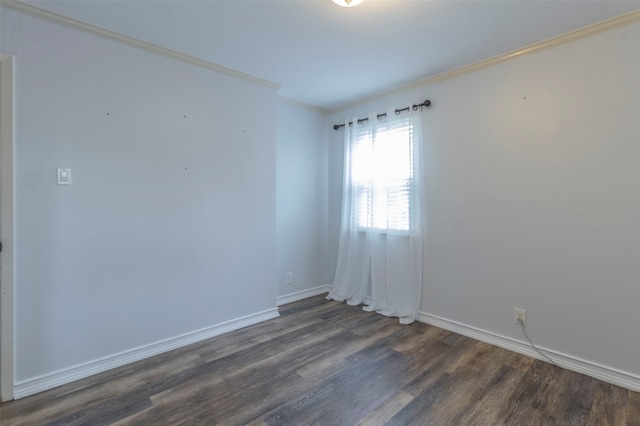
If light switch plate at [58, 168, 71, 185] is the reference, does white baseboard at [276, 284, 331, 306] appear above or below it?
below

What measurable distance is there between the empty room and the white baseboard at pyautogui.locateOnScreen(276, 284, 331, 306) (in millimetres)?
425

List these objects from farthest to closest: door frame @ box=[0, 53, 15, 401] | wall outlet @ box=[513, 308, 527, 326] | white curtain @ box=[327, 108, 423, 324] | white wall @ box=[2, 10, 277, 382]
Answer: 1. white curtain @ box=[327, 108, 423, 324]
2. wall outlet @ box=[513, 308, 527, 326]
3. white wall @ box=[2, 10, 277, 382]
4. door frame @ box=[0, 53, 15, 401]

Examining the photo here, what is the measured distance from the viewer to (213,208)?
8.86ft

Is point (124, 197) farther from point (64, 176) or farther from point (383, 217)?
point (383, 217)

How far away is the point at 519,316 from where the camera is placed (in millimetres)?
2412

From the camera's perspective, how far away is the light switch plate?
1994mm

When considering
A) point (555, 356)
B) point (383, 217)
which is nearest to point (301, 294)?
point (383, 217)

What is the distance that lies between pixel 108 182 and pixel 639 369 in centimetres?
383

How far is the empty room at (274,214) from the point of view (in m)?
1.85

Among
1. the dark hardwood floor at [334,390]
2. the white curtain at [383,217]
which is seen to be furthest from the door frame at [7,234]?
the white curtain at [383,217]

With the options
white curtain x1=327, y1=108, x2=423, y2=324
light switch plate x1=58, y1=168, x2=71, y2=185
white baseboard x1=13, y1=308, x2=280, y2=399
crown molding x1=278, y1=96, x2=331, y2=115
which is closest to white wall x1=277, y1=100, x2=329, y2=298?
crown molding x1=278, y1=96, x2=331, y2=115

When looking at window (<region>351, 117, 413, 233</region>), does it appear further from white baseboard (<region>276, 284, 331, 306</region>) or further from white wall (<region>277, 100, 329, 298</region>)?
white baseboard (<region>276, 284, 331, 306</region>)

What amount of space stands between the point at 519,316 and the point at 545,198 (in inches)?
38.0

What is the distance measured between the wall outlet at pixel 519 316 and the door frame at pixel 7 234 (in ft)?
11.6
